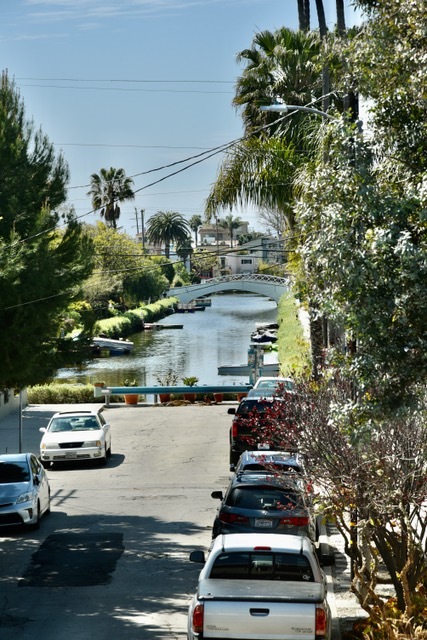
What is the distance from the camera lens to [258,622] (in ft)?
35.0

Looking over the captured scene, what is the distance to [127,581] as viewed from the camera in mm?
16234

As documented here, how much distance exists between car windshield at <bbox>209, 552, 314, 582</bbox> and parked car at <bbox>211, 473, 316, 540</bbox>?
12.5 ft

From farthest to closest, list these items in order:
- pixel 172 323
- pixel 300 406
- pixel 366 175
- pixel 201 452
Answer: pixel 172 323
pixel 201 452
pixel 300 406
pixel 366 175

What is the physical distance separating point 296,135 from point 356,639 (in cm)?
2061

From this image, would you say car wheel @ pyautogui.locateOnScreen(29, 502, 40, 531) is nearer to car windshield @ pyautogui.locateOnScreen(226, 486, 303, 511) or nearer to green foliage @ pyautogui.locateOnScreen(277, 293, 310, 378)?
car windshield @ pyautogui.locateOnScreen(226, 486, 303, 511)

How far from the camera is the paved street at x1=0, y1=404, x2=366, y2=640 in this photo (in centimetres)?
1404

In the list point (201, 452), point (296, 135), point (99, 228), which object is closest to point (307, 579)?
point (201, 452)

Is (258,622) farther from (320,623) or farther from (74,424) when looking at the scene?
(74,424)

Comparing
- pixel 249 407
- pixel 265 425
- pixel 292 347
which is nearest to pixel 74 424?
pixel 249 407

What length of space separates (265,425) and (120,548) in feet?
20.2

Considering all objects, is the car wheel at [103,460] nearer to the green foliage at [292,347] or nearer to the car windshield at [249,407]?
the car windshield at [249,407]

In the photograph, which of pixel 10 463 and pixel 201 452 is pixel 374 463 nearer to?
pixel 10 463

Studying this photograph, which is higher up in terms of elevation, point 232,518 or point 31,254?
point 31,254

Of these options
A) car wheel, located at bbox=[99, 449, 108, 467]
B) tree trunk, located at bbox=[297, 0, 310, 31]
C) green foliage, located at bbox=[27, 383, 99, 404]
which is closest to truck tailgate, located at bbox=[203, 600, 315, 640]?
car wheel, located at bbox=[99, 449, 108, 467]
